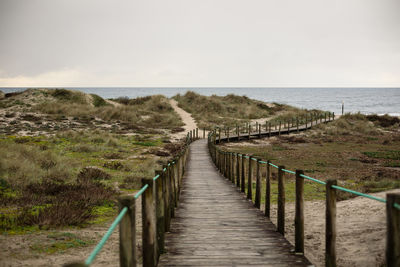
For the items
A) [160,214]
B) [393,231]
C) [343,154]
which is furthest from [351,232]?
[343,154]

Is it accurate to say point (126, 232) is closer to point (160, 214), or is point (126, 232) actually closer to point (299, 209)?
point (160, 214)

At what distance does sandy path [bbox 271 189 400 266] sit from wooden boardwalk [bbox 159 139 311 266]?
1.07 meters

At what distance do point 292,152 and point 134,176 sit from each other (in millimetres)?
16560

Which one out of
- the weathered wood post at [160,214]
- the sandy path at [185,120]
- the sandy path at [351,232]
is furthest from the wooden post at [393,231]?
the sandy path at [185,120]

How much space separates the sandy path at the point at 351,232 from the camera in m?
5.97

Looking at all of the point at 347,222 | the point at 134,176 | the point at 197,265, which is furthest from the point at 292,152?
the point at 197,265

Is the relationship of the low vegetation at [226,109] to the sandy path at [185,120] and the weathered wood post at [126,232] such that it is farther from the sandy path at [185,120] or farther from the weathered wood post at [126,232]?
the weathered wood post at [126,232]

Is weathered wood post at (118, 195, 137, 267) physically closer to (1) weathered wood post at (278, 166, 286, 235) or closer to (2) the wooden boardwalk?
(2) the wooden boardwalk

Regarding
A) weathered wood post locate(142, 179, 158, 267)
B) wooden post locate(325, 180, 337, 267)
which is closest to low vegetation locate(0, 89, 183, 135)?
weathered wood post locate(142, 179, 158, 267)

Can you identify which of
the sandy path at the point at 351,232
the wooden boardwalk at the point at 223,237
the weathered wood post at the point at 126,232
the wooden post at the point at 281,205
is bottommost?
the sandy path at the point at 351,232

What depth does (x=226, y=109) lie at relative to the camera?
60781 mm

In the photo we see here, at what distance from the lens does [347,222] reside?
8.00 m

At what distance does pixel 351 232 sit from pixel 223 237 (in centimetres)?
325

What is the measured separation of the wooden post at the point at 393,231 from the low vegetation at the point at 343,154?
8471 mm
